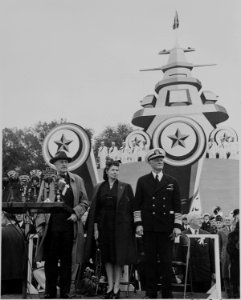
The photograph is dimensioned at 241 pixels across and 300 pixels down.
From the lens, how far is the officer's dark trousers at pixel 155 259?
560 centimetres

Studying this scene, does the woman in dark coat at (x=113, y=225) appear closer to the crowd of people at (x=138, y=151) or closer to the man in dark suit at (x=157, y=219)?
the man in dark suit at (x=157, y=219)

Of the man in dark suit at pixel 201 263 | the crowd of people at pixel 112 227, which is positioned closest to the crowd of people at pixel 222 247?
the man in dark suit at pixel 201 263

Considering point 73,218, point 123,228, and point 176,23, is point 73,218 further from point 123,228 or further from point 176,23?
point 176,23

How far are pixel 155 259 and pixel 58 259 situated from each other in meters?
1.09

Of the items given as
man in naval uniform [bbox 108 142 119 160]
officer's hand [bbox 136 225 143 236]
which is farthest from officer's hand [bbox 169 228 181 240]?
man in naval uniform [bbox 108 142 119 160]

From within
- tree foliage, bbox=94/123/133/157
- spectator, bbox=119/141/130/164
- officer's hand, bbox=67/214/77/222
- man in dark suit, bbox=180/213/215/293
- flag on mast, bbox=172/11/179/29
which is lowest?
man in dark suit, bbox=180/213/215/293

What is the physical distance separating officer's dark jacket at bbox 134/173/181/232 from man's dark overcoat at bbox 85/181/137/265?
0.12 metres

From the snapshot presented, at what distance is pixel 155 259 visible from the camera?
225 inches

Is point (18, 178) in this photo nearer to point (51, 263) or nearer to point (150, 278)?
point (51, 263)

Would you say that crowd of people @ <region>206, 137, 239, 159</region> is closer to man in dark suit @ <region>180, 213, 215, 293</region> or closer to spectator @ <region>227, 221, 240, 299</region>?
man in dark suit @ <region>180, 213, 215, 293</region>

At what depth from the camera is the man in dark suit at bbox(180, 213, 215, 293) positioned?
23.1 ft

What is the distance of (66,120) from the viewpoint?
328 inches

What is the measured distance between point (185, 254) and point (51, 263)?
219cm

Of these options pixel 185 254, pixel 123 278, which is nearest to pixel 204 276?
pixel 185 254
